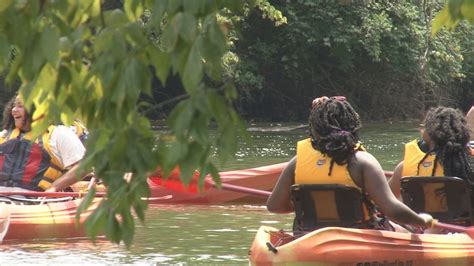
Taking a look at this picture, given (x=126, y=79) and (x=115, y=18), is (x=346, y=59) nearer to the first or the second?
(x=115, y=18)

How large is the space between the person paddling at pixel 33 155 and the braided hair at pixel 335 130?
3.12 metres

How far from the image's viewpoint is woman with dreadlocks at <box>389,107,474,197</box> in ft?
26.8

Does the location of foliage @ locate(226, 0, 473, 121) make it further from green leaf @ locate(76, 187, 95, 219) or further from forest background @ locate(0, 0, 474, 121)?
green leaf @ locate(76, 187, 95, 219)

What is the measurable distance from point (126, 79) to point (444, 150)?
5126 millimetres

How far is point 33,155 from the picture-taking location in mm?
10000

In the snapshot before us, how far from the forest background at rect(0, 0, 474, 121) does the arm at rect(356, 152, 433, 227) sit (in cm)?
2704

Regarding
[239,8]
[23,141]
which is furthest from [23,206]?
[239,8]

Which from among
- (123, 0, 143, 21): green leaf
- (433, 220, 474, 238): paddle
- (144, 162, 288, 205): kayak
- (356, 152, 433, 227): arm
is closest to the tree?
(123, 0, 143, 21): green leaf

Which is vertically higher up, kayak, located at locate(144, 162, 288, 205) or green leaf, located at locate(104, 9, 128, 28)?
green leaf, located at locate(104, 9, 128, 28)

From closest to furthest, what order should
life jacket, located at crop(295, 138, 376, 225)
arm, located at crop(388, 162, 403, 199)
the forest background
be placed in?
1. life jacket, located at crop(295, 138, 376, 225)
2. arm, located at crop(388, 162, 403, 199)
3. the forest background

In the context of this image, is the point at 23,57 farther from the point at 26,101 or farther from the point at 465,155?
the point at 465,155

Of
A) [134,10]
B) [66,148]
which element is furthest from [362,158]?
[134,10]

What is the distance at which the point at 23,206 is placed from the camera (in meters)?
10.3

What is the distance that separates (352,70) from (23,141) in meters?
29.1
